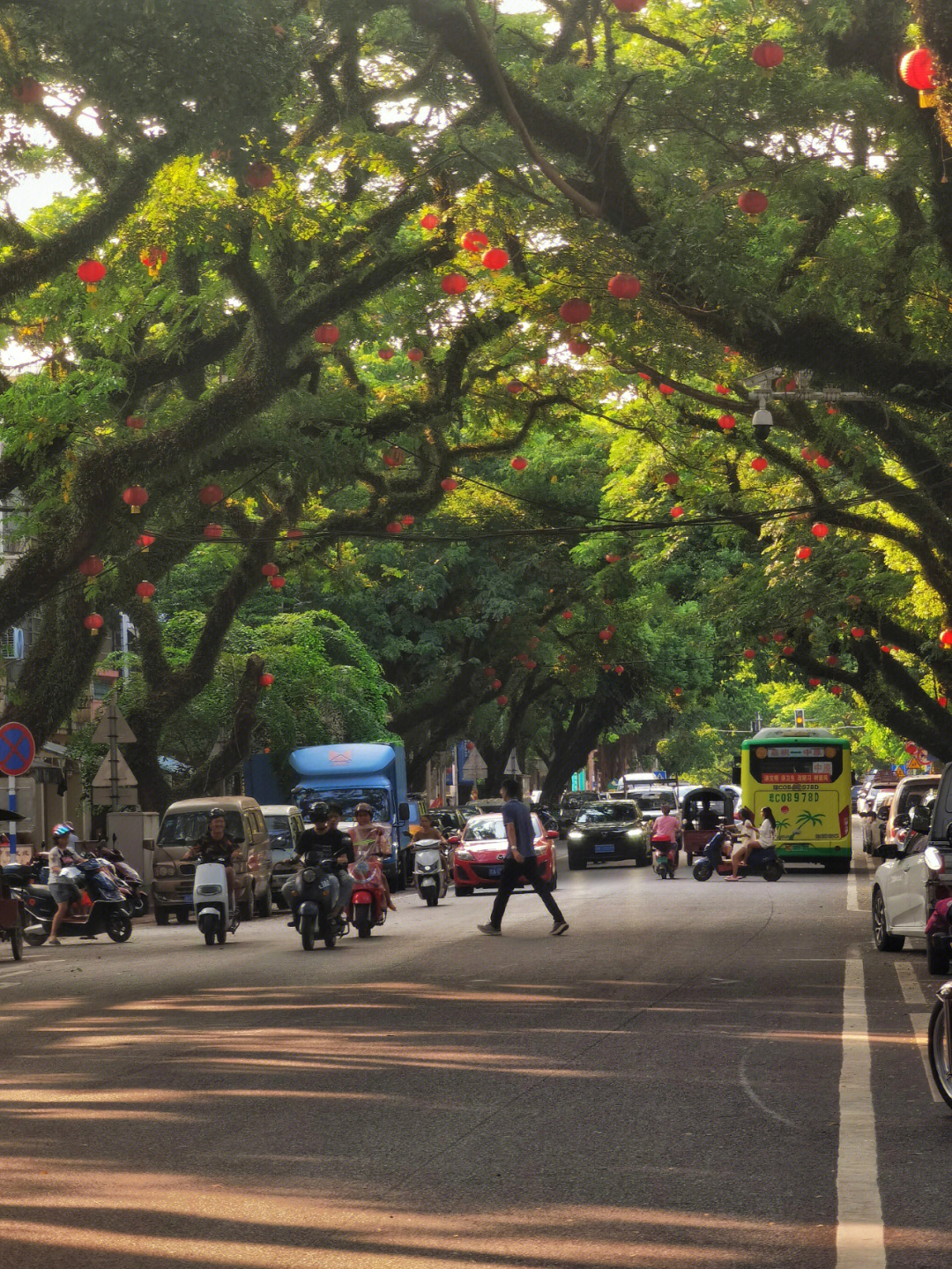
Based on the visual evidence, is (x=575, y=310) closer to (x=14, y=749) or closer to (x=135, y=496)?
(x=135, y=496)

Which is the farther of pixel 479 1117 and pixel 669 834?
pixel 669 834

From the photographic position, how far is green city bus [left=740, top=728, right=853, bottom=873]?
40500 mm

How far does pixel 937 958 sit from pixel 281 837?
18.9m

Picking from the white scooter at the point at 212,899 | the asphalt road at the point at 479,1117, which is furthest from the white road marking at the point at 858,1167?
the white scooter at the point at 212,899

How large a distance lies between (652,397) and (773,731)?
17.6 meters

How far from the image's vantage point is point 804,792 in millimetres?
40875

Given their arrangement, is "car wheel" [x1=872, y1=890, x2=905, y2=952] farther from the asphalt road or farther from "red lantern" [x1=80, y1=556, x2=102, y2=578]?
"red lantern" [x1=80, y1=556, x2=102, y2=578]

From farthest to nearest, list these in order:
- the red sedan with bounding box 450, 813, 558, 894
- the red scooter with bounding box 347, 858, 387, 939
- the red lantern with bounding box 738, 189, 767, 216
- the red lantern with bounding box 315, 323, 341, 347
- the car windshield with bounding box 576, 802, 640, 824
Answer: the car windshield with bounding box 576, 802, 640, 824 < the red sedan with bounding box 450, 813, 558, 894 < the red scooter with bounding box 347, 858, 387, 939 < the red lantern with bounding box 315, 323, 341, 347 < the red lantern with bounding box 738, 189, 767, 216

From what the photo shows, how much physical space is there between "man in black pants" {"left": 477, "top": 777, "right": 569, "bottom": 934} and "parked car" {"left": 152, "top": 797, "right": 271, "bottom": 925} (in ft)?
27.4

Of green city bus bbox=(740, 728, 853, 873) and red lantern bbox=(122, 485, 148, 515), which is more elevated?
red lantern bbox=(122, 485, 148, 515)

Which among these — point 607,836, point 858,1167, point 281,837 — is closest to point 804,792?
point 607,836

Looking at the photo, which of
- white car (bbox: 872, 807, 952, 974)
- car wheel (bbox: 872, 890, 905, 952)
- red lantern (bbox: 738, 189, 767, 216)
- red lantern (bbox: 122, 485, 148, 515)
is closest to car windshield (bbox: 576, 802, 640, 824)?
red lantern (bbox: 122, 485, 148, 515)

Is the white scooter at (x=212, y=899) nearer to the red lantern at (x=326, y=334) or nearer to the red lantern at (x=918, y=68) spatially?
the red lantern at (x=326, y=334)

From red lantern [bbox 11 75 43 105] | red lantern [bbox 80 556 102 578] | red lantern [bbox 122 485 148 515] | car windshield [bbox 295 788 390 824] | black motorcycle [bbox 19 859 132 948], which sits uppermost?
red lantern [bbox 11 75 43 105]
